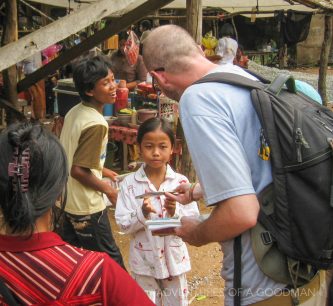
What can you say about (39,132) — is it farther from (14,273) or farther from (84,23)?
(84,23)

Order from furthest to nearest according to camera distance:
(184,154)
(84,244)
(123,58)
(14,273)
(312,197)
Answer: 1. (123,58)
2. (184,154)
3. (84,244)
4. (312,197)
5. (14,273)

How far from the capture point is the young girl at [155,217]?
116 inches

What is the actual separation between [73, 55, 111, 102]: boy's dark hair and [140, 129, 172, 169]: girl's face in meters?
0.57

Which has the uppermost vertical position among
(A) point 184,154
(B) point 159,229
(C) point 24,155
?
(C) point 24,155

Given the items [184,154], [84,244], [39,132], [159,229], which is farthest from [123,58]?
[39,132]

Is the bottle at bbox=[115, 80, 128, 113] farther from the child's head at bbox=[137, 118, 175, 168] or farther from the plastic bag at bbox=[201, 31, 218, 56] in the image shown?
the plastic bag at bbox=[201, 31, 218, 56]

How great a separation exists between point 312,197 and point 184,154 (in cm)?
410

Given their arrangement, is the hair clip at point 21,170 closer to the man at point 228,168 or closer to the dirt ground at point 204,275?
the man at point 228,168

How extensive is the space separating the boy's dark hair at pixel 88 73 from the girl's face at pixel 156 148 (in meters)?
0.57

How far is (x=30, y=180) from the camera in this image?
1412 mm

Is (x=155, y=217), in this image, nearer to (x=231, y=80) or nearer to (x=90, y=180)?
(x=90, y=180)

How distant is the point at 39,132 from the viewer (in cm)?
149

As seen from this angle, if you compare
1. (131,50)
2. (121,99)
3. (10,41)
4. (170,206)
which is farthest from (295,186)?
(131,50)

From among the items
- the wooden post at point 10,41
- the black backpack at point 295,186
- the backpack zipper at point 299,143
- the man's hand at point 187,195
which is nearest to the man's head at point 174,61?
the black backpack at point 295,186
